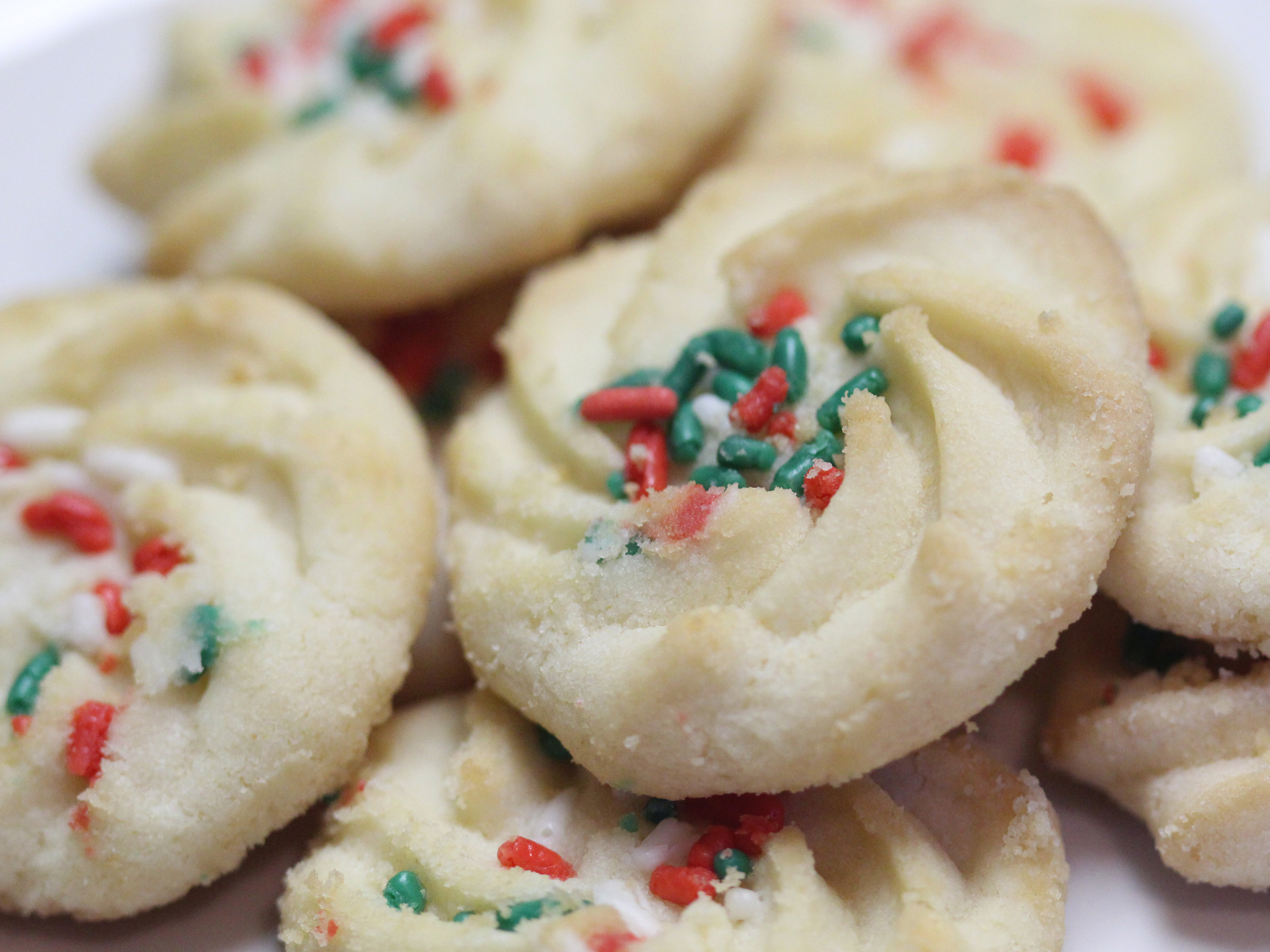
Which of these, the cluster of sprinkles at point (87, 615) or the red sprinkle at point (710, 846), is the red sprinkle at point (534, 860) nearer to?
the red sprinkle at point (710, 846)

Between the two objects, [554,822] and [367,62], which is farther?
[367,62]

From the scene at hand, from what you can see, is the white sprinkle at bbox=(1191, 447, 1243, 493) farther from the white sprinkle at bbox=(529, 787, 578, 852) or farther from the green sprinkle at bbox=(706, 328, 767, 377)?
the white sprinkle at bbox=(529, 787, 578, 852)

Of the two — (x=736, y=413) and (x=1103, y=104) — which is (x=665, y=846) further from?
(x=1103, y=104)

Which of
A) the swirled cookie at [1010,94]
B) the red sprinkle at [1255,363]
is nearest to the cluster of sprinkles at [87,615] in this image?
the swirled cookie at [1010,94]

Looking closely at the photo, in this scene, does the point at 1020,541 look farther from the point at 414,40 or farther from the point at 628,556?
the point at 414,40

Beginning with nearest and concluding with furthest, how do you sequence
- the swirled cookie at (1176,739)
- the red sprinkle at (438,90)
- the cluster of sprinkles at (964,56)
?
1. the swirled cookie at (1176,739)
2. the red sprinkle at (438,90)
3. the cluster of sprinkles at (964,56)

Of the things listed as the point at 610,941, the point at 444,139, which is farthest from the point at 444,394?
the point at 610,941

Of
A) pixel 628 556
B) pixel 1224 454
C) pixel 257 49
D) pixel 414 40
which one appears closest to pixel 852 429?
pixel 628 556
